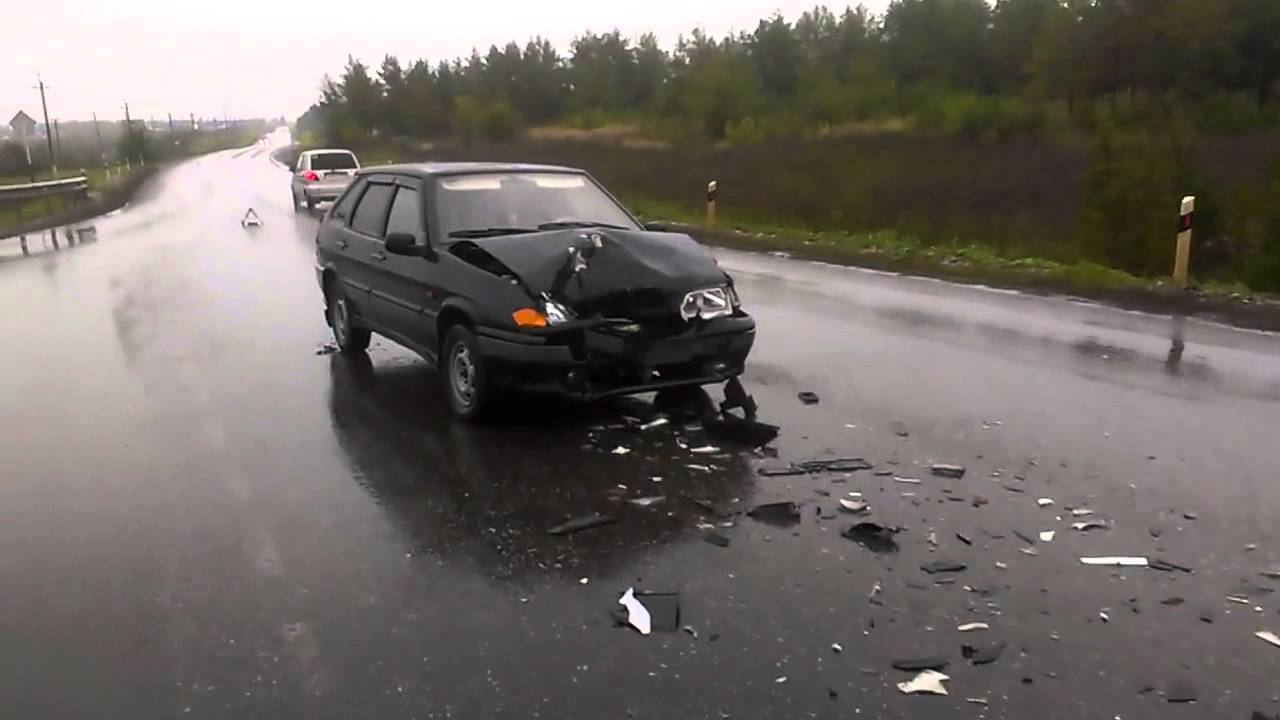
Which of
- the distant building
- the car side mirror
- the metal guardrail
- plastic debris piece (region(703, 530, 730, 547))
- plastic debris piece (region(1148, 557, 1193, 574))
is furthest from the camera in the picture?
the distant building

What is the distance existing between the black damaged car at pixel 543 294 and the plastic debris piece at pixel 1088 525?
2.40m

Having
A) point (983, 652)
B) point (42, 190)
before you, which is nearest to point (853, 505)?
point (983, 652)

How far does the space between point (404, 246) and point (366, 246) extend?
4.27 ft

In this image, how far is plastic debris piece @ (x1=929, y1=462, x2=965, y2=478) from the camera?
19.2 ft

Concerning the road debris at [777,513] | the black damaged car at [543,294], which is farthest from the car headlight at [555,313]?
the road debris at [777,513]

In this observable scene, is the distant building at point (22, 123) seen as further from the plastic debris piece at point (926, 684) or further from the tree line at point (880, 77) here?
the plastic debris piece at point (926, 684)

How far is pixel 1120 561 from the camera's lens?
4.68 metres

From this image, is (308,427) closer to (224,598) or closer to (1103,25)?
(224,598)

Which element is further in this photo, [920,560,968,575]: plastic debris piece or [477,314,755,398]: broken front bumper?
[477,314,755,398]: broken front bumper

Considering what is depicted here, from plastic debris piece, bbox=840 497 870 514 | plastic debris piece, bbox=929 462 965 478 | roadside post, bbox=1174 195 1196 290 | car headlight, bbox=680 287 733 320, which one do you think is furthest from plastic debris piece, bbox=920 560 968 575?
roadside post, bbox=1174 195 1196 290

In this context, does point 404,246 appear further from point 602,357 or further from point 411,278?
point 602,357

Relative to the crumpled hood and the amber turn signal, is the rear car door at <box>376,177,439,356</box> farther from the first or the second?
the amber turn signal

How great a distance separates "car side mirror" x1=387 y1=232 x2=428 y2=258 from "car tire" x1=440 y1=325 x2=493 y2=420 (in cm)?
67

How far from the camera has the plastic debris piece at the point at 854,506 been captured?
17.5ft
